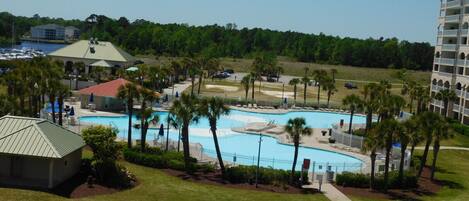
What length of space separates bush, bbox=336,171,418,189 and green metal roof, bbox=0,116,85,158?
18.1m

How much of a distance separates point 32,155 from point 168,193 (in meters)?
7.93

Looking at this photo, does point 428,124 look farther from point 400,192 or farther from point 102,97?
point 102,97

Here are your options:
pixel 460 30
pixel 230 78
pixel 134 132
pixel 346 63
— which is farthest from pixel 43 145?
pixel 346 63

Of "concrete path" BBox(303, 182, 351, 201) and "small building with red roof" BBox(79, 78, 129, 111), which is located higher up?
"small building with red roof" BBox(79, 78, 129, 111)

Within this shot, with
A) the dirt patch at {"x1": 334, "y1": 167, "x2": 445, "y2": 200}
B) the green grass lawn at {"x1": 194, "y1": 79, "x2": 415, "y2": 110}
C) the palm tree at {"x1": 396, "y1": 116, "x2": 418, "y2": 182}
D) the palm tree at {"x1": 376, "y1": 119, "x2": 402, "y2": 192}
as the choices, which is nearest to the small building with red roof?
the green grass lawn at {"x1": 194, "y1": 79, "x2": 415, "y2": 110}

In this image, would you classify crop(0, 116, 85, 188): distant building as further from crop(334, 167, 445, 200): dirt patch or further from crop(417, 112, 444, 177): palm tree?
crop(417, 112, 444, 177): palm tree

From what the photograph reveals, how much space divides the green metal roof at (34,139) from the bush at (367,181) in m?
18.1

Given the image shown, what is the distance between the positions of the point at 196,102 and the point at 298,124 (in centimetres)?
717

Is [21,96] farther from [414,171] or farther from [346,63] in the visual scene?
[346,63]

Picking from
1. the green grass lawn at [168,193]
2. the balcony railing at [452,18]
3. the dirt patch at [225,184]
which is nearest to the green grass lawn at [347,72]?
the balcony railing at [452,18]

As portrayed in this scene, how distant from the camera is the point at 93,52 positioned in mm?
96938

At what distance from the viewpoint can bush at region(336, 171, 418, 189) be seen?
1474 inches

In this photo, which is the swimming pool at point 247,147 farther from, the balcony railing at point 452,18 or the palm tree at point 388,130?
the balcony railing at point 452,18

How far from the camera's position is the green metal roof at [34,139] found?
29609 millimetres
